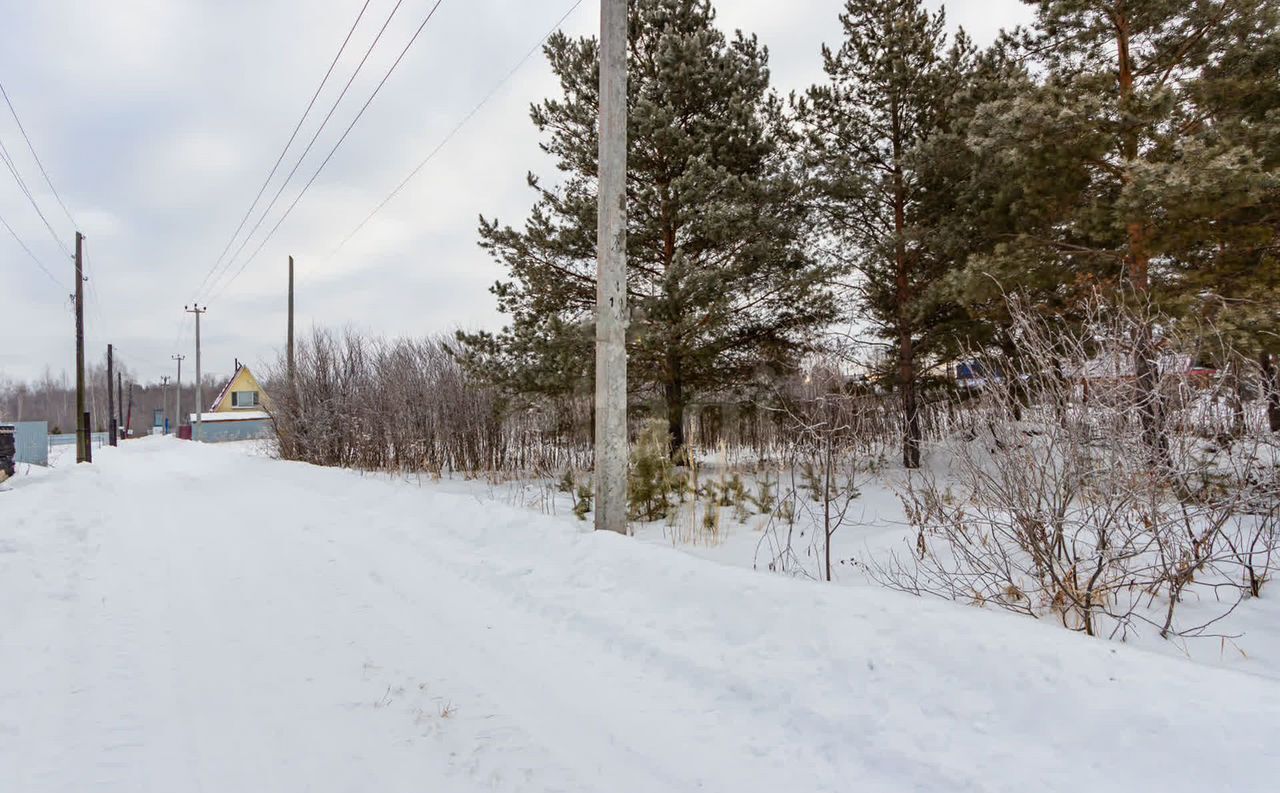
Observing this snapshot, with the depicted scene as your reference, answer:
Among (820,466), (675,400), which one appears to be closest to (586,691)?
(820,466)

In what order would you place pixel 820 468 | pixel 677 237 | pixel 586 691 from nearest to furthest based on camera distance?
pixel 586 691, pixel 820 468, pixel 677 237

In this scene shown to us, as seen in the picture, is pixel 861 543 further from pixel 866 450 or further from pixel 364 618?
pixel 364 618

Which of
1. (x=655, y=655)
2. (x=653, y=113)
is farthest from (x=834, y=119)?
(x=655, y=655)

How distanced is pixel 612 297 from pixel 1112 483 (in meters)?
4.23

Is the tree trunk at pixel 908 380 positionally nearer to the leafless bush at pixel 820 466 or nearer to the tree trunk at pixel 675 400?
the leafless bush at pixel 820 466

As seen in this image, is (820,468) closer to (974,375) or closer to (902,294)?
(974,375)

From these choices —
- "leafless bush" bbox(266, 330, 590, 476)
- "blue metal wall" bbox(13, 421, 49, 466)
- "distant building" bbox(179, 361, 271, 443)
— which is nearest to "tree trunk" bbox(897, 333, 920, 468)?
"leafless bush" bbox(266, 330, 590, 476)

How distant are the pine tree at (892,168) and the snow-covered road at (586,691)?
29.6 feet

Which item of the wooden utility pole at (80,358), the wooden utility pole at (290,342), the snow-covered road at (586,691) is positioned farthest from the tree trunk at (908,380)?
the wooden utility pole at (80,358)

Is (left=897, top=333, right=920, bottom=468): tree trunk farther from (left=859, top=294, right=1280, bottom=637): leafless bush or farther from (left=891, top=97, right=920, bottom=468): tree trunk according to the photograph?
(left=859, top=294, right=1280, bottom=637): leafless bush

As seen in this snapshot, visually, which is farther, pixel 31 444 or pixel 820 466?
pixel 31 444

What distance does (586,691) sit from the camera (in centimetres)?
322

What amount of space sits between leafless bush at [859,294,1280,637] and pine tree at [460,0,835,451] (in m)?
6.32

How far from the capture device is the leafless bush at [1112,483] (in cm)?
377
